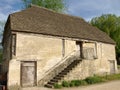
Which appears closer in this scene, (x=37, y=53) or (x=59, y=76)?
(x=37, y=53)

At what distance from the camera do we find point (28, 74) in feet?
58.7

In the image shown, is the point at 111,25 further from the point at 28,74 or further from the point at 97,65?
the point at 28,74

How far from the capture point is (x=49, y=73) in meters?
19.2

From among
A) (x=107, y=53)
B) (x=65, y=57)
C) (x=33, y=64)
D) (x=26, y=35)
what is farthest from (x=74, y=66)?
(x=107, y=53)

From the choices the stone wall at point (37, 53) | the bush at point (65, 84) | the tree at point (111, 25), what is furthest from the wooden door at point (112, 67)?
the tree at point (111, 25)

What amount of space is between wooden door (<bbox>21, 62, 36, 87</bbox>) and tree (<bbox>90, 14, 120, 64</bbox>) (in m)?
27.4

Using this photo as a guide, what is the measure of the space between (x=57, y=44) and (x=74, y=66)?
2.97 metres

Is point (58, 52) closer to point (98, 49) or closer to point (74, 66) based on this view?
point (74, 66)

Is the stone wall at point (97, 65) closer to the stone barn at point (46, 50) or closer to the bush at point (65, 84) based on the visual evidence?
the stone barn at point (46, 50)

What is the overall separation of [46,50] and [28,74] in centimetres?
309

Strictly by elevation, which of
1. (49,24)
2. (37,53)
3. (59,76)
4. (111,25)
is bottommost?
(59,76)

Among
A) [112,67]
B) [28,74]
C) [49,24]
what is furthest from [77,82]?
[112,67]

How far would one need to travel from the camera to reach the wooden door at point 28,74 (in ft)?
57.4

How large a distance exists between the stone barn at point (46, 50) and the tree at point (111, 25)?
59.0 feet
